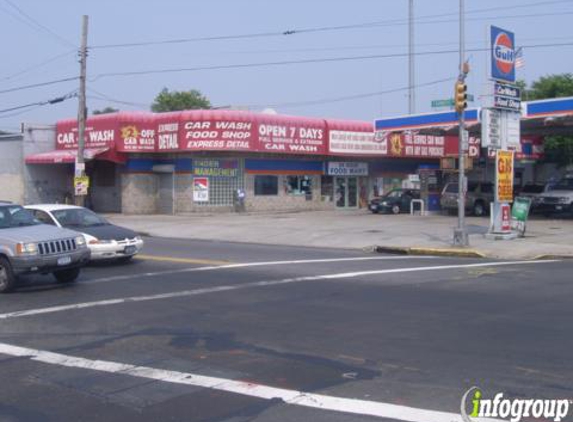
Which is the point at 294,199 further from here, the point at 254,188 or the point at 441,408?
the point at 441,408

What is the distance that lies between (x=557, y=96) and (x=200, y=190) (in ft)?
83.5

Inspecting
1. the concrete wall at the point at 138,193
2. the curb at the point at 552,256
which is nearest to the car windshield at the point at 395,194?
the concrete wall at the point at 138,193

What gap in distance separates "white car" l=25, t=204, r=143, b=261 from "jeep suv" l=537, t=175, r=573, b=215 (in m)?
23.1

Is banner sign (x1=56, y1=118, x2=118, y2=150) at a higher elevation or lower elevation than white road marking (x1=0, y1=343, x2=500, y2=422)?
higher

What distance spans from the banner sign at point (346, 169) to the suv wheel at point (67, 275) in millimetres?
31614

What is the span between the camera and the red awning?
40719mm

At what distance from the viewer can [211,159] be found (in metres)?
40.9

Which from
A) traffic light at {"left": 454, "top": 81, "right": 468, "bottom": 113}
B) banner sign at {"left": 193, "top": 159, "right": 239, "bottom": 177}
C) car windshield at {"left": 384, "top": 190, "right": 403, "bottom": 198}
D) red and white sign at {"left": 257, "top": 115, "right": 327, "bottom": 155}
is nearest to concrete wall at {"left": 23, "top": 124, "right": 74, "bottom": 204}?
banner sign at {"left": 193, "top": 159, "right": 239, "bottom": 177}

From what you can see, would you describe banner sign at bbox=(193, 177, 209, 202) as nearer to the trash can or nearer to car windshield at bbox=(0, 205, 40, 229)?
the trash can

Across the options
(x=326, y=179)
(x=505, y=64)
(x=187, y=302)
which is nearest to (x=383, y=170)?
(x=326, y=179)

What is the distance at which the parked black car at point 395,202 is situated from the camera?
1636 inches

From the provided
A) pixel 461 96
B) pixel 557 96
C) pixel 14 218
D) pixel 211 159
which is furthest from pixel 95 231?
pixel 557 96

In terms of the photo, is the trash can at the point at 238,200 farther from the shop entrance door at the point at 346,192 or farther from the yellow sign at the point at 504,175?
the yellow sign at the point at 504,175

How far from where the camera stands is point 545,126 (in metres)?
36.4
